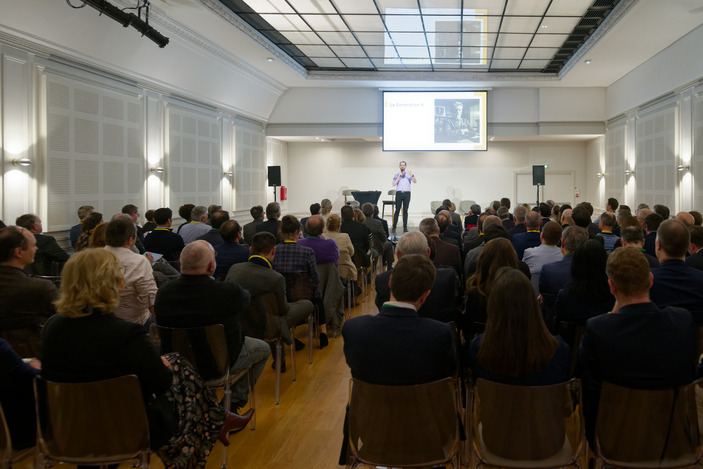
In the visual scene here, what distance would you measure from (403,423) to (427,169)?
16954 mm

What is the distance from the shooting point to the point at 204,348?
3301mm

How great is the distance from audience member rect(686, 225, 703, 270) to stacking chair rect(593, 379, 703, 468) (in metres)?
2.18

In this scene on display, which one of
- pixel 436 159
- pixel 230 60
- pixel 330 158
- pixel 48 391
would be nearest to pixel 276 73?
pixel 230 60

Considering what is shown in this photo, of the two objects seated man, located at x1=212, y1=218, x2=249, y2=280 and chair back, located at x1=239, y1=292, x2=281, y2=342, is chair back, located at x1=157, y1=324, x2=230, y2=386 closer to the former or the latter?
chair back, located at x1=239, y1=292, x2=281, y2=342

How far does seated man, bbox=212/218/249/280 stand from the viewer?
5.06 meters

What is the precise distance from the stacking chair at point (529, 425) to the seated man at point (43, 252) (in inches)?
191

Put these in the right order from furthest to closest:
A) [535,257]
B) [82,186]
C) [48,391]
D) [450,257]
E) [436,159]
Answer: [436,159] < [82,186] < [450,257] < [535,257] < [48,391]

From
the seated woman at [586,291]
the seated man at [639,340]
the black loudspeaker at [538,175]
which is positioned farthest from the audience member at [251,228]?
the black loudspeaker at [538,175]

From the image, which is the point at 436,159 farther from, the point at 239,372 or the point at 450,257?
the point at 239,372

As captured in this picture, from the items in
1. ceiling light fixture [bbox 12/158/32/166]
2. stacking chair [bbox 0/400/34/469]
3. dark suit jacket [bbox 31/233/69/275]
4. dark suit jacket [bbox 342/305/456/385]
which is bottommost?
stacking chair [bbox 0/400/34/469]

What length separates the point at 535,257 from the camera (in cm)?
481

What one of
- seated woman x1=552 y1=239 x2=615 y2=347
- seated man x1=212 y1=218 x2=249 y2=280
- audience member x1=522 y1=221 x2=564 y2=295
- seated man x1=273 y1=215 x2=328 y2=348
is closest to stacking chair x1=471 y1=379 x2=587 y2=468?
seated woman x1=552 y1=239 x2=615 y2=347

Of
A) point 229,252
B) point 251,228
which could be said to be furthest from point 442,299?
point 251,228

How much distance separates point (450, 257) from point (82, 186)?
19.6 ft
